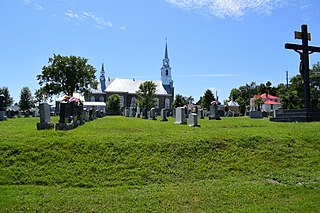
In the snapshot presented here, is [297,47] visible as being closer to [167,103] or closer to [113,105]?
[113,105]

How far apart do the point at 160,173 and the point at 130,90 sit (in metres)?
79.3

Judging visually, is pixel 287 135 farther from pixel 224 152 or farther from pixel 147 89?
pixel 147 89

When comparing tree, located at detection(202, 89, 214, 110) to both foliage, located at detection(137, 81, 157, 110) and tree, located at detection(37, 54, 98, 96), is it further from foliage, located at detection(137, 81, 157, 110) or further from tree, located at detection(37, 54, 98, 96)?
tree, located at detection(37, 54, 98, 96)

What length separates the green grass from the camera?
5434 mm

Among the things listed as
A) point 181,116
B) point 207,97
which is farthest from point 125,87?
point 181,116

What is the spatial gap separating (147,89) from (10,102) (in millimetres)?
49492

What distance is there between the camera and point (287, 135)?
10.8 metres

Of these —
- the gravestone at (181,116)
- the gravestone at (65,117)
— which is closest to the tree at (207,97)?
the gravestone at (181,116)

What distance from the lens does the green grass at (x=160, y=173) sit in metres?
5.43

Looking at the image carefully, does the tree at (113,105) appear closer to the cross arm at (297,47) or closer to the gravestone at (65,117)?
the cross arm at (297,47)

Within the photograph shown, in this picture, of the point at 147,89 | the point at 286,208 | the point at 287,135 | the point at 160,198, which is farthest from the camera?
the point at 147,89

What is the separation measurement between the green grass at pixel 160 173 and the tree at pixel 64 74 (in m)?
40.7

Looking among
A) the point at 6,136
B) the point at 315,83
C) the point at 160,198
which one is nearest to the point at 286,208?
the point at 160,198

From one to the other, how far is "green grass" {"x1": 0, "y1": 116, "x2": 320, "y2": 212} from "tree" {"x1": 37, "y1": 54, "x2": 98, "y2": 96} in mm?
40750
